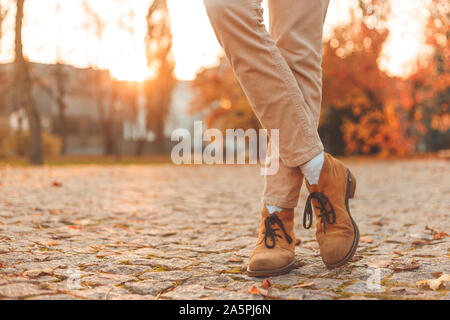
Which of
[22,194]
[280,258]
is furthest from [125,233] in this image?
[22,194]

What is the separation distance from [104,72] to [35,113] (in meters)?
14.8

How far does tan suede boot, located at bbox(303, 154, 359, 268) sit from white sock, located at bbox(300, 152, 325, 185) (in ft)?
0.05

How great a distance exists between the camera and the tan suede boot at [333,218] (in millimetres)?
1778

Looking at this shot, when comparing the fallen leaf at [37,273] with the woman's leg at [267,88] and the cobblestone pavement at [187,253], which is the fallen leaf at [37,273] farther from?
the woman's leg at [267,88]

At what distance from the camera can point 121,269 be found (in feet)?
6.16

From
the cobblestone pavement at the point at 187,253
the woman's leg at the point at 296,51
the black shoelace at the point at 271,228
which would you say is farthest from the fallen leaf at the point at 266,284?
the woman's leg at the point at 296,51

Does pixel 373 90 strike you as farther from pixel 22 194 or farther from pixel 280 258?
pixel 280 258

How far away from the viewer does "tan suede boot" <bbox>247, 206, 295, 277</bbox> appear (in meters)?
1.74

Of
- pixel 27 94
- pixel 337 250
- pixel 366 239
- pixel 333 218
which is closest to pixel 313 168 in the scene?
pixel 333 218

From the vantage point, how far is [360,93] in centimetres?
1777

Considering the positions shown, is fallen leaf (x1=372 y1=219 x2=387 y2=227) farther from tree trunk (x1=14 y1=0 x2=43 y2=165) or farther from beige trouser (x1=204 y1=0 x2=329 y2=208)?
tree trunk (x1=14 y1=0 x2=43 y2=165)

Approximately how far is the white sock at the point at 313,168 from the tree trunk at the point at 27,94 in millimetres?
11246

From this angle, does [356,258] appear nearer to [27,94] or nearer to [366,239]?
[366,239]

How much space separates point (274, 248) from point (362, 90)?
16861 millimetres
